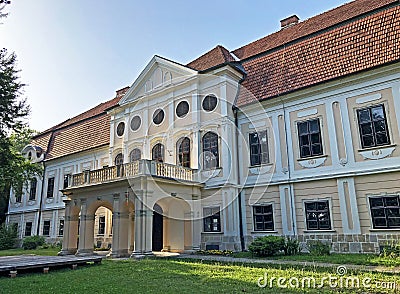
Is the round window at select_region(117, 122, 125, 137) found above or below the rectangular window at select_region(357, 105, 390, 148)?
above

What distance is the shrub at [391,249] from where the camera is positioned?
1082cm

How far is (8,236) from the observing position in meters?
28.6

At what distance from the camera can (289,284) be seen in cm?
741

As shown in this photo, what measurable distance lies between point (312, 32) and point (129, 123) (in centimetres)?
1196

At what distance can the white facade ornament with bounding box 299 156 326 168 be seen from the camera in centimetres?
1431

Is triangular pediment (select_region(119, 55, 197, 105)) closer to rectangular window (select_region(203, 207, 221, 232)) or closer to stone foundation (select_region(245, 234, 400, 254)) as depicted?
rectangular window (select_region(203, 207, 221, 232))

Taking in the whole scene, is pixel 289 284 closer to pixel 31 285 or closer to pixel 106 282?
pixel 106 282

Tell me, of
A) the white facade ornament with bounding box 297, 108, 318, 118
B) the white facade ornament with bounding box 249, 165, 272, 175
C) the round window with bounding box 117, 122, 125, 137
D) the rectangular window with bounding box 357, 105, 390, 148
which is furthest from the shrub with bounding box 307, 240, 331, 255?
the round window with bounding box 117, 122, 125, 137

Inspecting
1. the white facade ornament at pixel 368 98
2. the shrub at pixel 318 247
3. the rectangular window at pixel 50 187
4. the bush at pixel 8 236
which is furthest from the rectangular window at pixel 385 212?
the bush at pixel 8 236

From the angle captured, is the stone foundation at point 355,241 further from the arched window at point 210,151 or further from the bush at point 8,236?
the bush at point 8,236

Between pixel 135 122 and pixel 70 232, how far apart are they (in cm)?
752

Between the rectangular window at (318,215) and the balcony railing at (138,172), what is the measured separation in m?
5.66

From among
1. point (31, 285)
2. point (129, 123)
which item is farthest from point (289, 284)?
point (129, 123)

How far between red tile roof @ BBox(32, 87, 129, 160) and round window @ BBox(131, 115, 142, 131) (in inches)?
118
